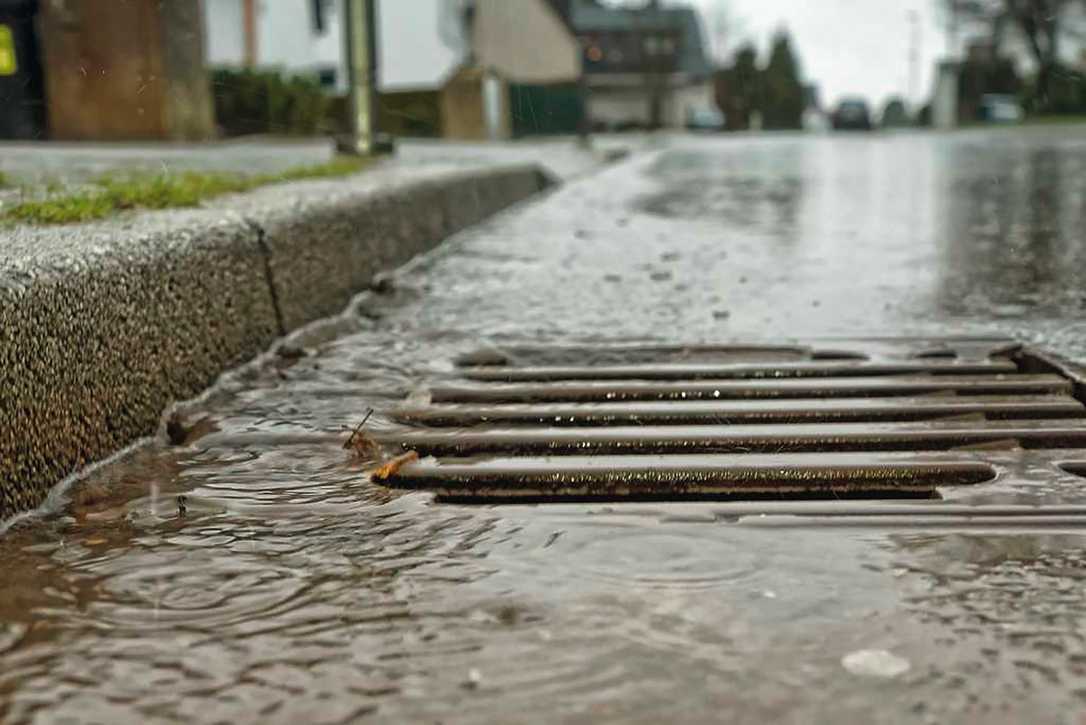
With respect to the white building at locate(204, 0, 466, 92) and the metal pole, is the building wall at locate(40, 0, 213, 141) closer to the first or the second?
the metal pole

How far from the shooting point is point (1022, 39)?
43719 mm

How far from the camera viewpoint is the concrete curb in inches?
63.5

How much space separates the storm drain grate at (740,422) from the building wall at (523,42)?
34.7 meters

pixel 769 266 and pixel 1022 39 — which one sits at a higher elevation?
pixel 1022 39

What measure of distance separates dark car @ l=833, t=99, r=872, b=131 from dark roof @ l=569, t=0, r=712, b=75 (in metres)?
21.5

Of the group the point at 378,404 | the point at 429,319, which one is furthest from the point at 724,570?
the point at 429,319

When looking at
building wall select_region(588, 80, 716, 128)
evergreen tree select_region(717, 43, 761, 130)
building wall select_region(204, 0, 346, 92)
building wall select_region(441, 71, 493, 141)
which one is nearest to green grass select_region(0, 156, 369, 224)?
building wall select_region(204, 0, 346, 92)

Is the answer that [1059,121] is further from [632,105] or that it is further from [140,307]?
[140,307]

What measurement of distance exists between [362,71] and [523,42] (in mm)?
38580

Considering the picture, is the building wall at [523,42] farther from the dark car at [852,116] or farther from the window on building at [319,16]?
the dark car at [852,116]

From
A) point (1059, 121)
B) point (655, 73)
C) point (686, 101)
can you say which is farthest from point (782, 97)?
point (1059, 121)

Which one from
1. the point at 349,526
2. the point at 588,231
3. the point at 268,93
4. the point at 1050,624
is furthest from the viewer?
the point at 268,93

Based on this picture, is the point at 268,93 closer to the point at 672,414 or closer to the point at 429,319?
the point at 429,319

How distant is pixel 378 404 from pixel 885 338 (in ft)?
3.62
